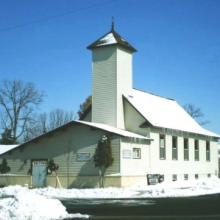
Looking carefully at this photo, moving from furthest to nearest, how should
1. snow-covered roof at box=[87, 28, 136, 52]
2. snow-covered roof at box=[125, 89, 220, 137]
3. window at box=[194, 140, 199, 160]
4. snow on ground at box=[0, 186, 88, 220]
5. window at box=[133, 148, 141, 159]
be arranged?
window at box=[194, 140, 199, 160] → snow-covered roof at box=[125, 89, 220, 137] → snow-covered roof at box=[87, 28, 136, 52] → window at box=[133, 148, 141, 159] → snow on ground at box=[0, 186, 88, 220]

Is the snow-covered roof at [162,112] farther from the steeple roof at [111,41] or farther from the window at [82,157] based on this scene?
the window at [82,157]

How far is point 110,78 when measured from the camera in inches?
1569

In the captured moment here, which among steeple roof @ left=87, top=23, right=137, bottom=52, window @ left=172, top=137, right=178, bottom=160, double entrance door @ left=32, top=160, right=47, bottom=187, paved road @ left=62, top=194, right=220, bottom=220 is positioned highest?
steeple roof @ left=87, top=23, right=137, bottom=52

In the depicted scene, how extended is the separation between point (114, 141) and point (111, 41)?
8.93 meters

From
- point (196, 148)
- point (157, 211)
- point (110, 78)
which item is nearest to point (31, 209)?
point (157, 211)

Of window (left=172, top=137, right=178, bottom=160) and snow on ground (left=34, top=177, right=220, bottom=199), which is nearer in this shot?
snow on ground (left=34, top=177, right=220, bottom=199)

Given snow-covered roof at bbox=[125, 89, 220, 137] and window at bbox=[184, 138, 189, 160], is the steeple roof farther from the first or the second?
window at bbox=[184, 138, 189, 160]

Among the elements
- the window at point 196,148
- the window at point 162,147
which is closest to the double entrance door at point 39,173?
the window at point 162,147

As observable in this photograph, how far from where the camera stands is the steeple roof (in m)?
40.1

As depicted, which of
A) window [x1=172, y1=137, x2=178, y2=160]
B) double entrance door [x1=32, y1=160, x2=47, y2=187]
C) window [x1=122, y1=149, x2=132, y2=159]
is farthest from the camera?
window [x1=172, y1=137, x2=178, y2=160]

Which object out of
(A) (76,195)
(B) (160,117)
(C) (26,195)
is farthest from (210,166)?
(C) (26,195)

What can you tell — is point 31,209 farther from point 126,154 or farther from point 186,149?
point 186,149

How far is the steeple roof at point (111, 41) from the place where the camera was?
40094 millimetres

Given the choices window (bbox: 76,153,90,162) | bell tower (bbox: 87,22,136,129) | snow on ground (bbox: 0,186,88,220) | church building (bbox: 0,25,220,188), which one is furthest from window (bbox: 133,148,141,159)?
snow on ground (bbox: 0,186,88,220)
